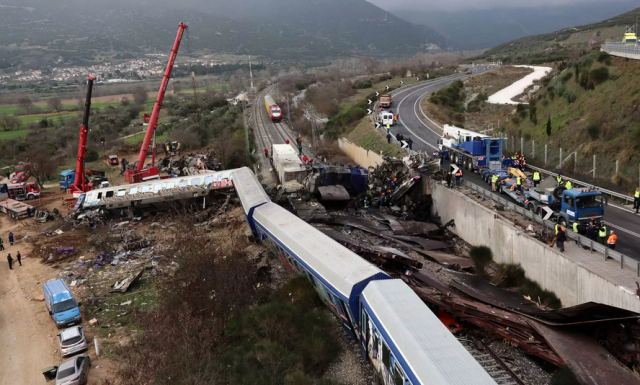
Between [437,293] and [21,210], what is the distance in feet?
123

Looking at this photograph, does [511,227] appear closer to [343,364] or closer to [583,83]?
[343,364]

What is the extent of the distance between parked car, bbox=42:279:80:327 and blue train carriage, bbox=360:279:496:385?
44.5 feet

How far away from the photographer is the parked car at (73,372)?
58.2 ft

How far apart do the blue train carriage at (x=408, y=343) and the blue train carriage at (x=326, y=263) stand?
0.60 metres

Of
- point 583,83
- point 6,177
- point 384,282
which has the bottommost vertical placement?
point 6,177

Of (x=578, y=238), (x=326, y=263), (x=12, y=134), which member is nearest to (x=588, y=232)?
(x=578, y=238)

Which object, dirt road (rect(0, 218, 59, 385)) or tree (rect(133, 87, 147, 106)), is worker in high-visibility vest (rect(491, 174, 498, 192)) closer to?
dirt road (rect(0, 218, 59, 385))

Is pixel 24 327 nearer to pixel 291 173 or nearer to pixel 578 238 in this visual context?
pixel 291 173

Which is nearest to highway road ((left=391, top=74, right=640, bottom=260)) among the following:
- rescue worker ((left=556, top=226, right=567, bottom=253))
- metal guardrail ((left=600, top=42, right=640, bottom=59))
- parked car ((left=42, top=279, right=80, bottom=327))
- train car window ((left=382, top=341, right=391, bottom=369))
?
rescue worker ((left=556, top=226, right=567, bottom=253))

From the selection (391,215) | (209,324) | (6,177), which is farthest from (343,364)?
(6,177)

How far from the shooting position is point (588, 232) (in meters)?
20.3

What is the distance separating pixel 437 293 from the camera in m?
18.5

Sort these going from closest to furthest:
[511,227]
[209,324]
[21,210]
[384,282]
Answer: [384,282], [209,324], [511,227], [21,210]

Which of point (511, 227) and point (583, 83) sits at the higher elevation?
point (583, 83)
